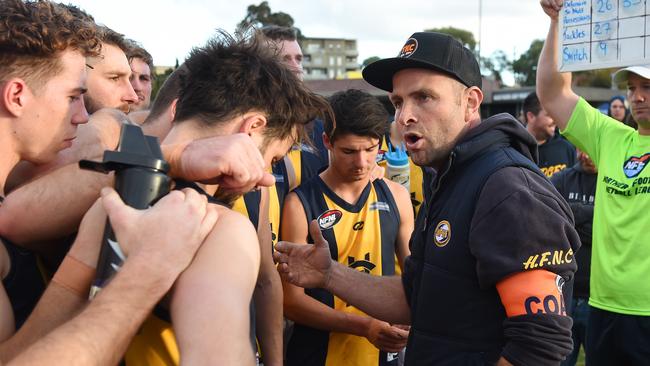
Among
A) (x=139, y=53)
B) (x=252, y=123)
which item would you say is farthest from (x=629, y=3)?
(x=139, y=53)

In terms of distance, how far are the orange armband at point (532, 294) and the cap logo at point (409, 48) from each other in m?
1.06

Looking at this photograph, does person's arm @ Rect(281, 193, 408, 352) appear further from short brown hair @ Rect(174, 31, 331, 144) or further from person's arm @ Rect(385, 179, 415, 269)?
short brown hair @ Rect(174, 31, 331, 144)

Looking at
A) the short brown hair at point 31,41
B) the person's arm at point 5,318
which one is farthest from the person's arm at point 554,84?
the person's arm at point 5,318

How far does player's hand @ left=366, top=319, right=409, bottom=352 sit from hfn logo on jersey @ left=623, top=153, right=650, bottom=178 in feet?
6.32

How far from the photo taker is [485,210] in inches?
91.4

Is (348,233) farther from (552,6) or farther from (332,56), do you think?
(332,56)

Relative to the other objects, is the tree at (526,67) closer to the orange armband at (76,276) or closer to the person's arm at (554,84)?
the person's arm at (554,84)

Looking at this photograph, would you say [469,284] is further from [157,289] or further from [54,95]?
[54,95]

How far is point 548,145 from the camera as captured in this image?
7391 mm

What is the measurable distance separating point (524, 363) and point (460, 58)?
1290mm

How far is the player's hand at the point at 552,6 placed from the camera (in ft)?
12.7

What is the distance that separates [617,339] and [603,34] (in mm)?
2000

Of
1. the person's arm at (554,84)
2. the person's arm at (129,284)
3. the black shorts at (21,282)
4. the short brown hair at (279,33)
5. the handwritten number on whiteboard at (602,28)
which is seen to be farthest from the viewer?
the short brown hair at (279,33)

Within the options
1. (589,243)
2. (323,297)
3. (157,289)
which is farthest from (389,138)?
(157,289)
